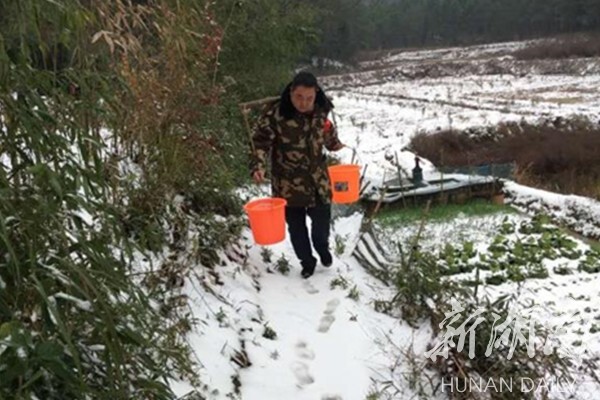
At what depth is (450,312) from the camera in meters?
3.33

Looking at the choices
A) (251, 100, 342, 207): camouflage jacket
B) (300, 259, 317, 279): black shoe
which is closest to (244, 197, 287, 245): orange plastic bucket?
(251, 100, 342, 207): camouflage jacket

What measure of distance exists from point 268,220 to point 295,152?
49cm

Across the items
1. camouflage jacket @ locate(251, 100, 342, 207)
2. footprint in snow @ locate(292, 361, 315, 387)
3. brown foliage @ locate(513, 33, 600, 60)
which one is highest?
camouflage jacket @ locate(251, 100, 342, 207)

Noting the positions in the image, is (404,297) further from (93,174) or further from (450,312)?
(93,174)

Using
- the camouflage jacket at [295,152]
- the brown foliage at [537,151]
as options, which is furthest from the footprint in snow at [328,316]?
the brown foliage at [537,151]

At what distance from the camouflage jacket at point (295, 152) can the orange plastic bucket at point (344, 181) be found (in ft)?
2.09

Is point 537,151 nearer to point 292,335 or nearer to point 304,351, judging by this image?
point 292,335

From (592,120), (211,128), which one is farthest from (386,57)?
(211,128)

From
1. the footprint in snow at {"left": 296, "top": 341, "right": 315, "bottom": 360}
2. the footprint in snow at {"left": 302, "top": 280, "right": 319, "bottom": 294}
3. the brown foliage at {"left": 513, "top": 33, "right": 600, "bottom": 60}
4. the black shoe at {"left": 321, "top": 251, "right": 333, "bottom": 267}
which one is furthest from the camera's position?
the brown foliage at {"left": 513, "top": 33, "right": 600, "bottom": 60}

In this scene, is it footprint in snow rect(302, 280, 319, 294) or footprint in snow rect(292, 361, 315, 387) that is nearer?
footprint in snow rect(292, 361, 315, 387)

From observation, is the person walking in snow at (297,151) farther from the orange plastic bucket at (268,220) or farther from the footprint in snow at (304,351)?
the footprint in snow at (304,351)

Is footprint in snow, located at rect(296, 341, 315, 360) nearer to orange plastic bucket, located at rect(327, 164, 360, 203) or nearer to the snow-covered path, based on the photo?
the snow-covered path

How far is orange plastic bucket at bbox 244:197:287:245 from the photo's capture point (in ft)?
11.8

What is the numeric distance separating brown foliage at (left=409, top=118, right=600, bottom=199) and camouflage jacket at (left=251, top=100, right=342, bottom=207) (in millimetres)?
7955
